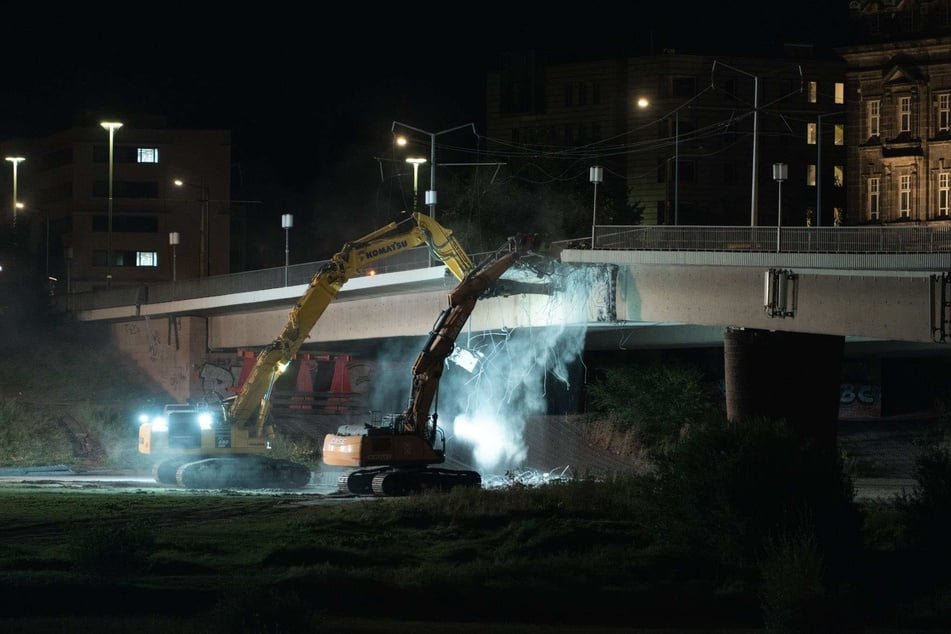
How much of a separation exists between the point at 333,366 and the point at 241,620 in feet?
181

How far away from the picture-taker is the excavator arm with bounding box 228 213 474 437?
4619 cm

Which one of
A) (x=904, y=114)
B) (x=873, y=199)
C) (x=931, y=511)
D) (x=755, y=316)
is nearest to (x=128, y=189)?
(x=873, y=199)

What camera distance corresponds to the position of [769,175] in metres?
116

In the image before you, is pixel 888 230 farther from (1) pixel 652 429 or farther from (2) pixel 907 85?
(2) pixel 907 85

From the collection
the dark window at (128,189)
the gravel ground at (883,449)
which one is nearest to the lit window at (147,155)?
the dark window at (128,189)

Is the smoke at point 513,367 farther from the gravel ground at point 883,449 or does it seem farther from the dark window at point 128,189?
the dark window at point 128,189

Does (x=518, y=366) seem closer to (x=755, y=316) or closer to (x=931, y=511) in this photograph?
(x=755, y=316)

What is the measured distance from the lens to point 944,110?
82938mm

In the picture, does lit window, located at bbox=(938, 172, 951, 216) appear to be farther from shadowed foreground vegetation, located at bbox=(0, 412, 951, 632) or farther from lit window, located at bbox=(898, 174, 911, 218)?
shadowed foreground vegetation, located at bbox=(0, 412, 951, 632)

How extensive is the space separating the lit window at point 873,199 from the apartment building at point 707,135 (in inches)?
958

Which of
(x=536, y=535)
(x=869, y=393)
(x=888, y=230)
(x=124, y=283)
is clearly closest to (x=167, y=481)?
(x=536, y=535)

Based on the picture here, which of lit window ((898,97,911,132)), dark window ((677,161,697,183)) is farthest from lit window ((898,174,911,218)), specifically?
dark window ((677,161,697,183))

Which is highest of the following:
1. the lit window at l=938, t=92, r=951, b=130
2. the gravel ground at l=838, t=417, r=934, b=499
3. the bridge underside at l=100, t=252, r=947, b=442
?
the lit window at l=938, t=92, r=951, b=130

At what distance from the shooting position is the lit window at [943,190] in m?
82.1
